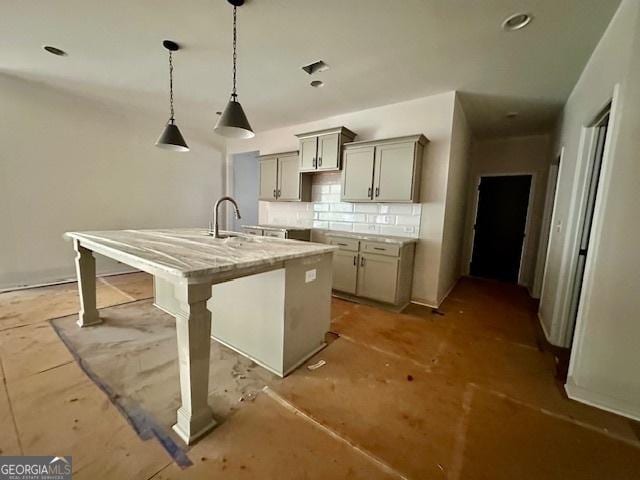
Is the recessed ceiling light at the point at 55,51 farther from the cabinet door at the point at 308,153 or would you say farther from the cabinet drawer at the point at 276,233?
the cabinet drawer at the point at 276,233

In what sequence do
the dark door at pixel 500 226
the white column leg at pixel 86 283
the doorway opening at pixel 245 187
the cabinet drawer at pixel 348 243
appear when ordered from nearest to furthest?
the white column leg at pixel 86 283 → the cabinet drawer at pixel 348 243 → the dark door at pixel 500 226 → the doorway opening at pixel 245 187

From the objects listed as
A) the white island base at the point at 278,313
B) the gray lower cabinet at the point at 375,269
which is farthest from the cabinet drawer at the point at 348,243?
the white island base at the point at 278,313

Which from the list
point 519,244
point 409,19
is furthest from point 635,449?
point 519,244

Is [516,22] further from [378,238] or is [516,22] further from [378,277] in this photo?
[378,277]

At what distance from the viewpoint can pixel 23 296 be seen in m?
3.32

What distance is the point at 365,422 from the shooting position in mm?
1558

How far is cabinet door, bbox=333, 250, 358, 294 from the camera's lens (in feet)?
11.7

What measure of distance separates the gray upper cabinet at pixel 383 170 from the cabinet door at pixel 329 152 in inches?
4.9

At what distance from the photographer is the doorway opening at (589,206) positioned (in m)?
2.31

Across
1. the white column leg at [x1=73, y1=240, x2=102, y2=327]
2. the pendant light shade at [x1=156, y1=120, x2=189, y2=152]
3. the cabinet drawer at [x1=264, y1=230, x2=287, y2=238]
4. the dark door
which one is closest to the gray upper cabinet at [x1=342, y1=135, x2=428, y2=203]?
the cabinet drawer at [x1=264, y1=230, x2=287, y2=238]

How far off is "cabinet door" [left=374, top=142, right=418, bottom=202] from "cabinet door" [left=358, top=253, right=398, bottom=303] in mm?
824

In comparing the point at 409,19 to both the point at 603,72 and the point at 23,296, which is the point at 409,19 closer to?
the point at 603,72

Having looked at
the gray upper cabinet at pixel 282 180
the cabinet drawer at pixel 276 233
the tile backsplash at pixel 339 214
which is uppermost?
the gray upper cabinet at pixel 282 180

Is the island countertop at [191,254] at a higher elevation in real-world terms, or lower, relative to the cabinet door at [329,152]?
lower
